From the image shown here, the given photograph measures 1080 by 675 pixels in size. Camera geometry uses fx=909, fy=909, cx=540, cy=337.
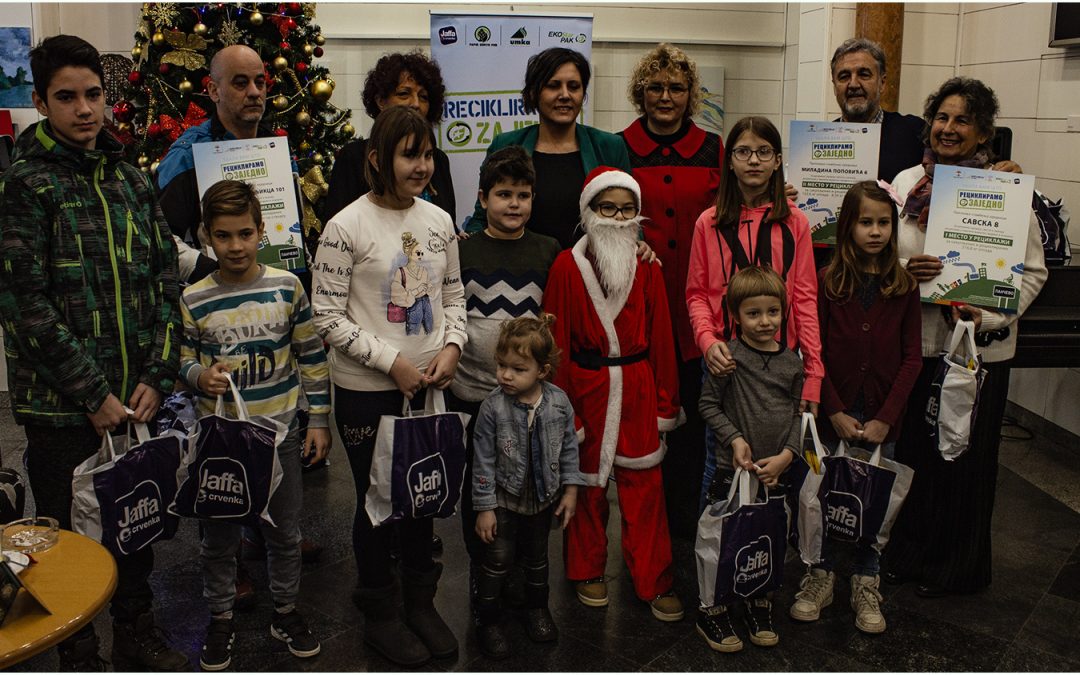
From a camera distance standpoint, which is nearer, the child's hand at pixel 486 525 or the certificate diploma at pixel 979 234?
the child's hand at pixel 486 525

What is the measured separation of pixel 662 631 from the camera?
3.00 m

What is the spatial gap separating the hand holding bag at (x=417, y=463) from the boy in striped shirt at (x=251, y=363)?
24 cm

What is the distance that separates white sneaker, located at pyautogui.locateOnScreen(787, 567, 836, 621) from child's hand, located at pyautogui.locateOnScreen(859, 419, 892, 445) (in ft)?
1.65

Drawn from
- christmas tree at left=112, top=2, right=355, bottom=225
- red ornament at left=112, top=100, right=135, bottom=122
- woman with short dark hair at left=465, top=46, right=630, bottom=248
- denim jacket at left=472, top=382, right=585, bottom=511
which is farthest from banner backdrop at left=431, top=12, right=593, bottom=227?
denim jacket at left=472, top=382, right=585, bottom=511

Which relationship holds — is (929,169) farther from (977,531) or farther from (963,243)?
(977,531)

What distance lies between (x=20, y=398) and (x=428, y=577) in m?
1.26

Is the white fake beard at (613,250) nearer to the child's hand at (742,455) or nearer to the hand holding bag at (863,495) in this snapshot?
the child's hand at (742,455)

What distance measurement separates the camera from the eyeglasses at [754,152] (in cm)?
301

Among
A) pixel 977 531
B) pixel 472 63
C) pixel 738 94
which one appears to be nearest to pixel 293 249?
pixel 977 531

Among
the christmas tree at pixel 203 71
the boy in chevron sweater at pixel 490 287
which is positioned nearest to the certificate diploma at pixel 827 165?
the boy in chevron sweater at pixel 490 287

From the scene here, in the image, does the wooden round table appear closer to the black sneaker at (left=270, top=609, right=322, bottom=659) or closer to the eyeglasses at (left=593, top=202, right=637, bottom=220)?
the black sneaker at (left=270, top=609, right=322, bottom=659)

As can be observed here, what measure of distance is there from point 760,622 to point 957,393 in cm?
99

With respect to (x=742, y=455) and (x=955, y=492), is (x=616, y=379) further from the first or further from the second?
(x=955, y=492)

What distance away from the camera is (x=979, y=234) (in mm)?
3031
